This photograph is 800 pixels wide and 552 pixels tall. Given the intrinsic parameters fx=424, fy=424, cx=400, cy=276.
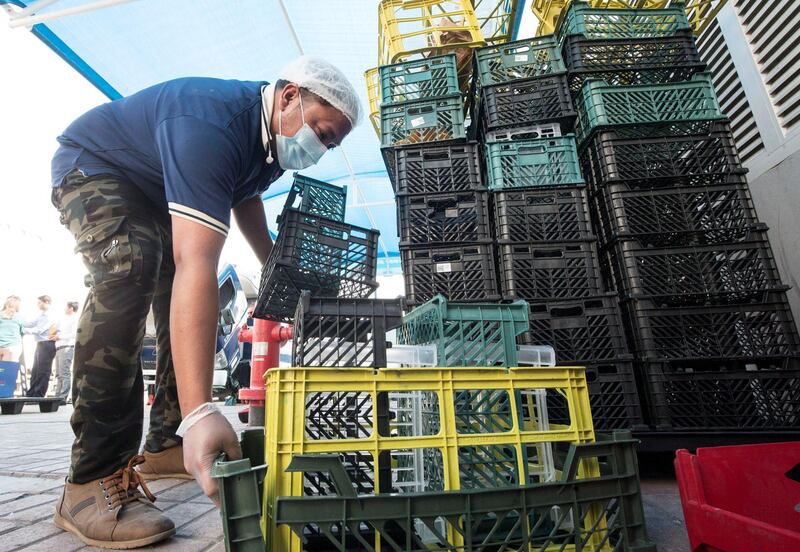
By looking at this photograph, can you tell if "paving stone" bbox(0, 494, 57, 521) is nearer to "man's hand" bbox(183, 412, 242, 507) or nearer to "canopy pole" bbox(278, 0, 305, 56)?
"man's hand" bbox(183, 412, 242, 507)

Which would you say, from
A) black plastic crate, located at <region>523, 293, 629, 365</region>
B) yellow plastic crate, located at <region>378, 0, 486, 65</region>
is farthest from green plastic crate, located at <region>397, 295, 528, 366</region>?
yellow plastic crate, located at <region>378, 0, 486, 65</region>

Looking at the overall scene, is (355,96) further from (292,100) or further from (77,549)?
(77,549)

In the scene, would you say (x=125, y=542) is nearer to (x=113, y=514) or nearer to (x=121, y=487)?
(x=113, y=514)

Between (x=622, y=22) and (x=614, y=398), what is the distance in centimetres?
269

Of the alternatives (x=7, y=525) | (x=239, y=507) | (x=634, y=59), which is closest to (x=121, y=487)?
(x=7, y=525)

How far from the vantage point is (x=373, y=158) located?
419 inches

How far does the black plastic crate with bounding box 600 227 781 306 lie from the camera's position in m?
2.24

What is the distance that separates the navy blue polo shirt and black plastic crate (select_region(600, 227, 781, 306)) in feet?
6.55

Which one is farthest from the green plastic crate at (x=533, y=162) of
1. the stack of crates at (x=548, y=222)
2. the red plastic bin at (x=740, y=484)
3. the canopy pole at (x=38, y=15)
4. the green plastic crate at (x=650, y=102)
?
the canopy pole at (x=38, y=15)

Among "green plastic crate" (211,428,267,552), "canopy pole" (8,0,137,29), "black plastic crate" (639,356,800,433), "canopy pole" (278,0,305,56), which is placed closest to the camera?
"green plastic crate" (211,428,267,552)

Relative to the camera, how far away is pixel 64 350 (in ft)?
25.2

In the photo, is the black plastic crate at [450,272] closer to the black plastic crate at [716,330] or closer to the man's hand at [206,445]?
the black plastic crate at [716,330]

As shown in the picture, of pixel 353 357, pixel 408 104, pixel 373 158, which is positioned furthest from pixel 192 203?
pixel 373 158

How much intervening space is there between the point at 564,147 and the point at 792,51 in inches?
79.7
